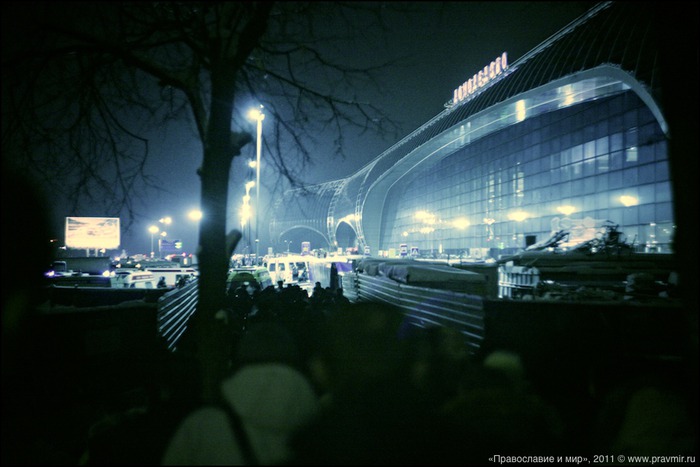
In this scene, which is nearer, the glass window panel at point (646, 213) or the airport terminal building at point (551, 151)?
the glass window panel at point (646, 213)

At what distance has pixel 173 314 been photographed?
322 inches

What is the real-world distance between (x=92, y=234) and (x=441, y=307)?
2268 centimetres

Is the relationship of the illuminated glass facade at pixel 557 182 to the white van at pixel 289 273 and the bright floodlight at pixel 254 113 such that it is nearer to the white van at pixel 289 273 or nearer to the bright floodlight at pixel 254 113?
the white van at pixel 289 273

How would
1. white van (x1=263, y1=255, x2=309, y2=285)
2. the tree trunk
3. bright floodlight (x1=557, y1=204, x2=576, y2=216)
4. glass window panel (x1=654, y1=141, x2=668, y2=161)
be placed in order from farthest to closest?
bright floodlight (x1=557, y1=204, x2=576, y2=216), white van (x1=263, y1=255, x2=309, y2=285), glass window panel (x1=654, y1=141, x2=668, y2=161), the tree trunk

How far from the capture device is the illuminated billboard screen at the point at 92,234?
2259 cm

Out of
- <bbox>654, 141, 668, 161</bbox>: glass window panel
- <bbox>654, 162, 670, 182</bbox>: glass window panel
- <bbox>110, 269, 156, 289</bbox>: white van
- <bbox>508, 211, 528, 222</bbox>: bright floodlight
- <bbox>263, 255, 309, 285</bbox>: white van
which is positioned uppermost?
<bbox>654, 141, 668, 161</bbox>: glass window panel

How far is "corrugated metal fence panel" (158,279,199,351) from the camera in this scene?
698cm

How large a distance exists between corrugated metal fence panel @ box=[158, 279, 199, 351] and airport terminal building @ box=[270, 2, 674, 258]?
3.13 metres

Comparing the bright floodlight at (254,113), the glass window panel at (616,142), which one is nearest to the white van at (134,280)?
the bright floodlight at (254,113)

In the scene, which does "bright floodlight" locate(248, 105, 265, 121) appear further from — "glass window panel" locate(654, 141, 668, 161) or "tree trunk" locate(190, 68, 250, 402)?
"glass window panel" locate(654, 141, 668, 161)

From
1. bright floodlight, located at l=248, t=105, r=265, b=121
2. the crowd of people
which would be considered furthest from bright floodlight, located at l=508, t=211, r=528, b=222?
bright floodlight, located at l=248, t=105, r=265, b=121

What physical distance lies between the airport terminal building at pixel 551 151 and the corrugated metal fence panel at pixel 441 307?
2923 millimetres

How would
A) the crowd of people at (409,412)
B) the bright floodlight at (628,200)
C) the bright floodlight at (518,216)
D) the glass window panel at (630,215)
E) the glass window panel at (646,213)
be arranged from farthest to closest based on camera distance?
1. the bright floodlight at (518,216)
2. the bright floodlight at (628,200)
3. the glass window panel at (630,215)
4. the glass window panel at (646,213)
5. the crowd of people at (409,412)

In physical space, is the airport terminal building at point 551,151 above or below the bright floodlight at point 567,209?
above
